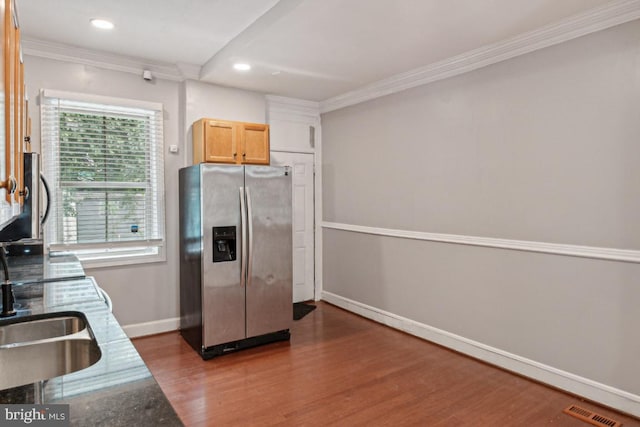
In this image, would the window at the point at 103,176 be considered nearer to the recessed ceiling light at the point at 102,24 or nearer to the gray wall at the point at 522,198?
the recessed ceiling light at the point at 102,24

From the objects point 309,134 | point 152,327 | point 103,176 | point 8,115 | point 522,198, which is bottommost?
point 152,327

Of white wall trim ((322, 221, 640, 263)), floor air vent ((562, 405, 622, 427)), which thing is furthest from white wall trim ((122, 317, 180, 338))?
floor air vent ((562, 405, 622, 427))

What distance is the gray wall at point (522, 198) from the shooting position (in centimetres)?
257

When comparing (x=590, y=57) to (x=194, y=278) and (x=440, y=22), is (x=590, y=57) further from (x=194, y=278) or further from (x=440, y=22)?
(x=194, y=278)

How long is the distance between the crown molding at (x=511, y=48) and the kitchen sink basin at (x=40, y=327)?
11.0ft

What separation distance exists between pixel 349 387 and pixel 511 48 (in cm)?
288

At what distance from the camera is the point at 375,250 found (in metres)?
4.43

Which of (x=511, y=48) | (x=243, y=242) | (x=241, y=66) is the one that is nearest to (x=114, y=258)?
(x=243, y=242)

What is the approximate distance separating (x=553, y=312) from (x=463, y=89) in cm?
198

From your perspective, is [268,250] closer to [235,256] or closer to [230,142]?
[235,256]

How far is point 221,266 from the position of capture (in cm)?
349

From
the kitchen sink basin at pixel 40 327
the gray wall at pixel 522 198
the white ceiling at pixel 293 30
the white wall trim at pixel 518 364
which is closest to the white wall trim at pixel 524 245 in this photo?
the gray wall at pixel 522 198

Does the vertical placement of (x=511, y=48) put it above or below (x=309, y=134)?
above

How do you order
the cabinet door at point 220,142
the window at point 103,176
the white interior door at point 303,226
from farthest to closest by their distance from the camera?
the white interior door at point 303,226 → the cabinet door at point 220,142 → the window at point 103,176
